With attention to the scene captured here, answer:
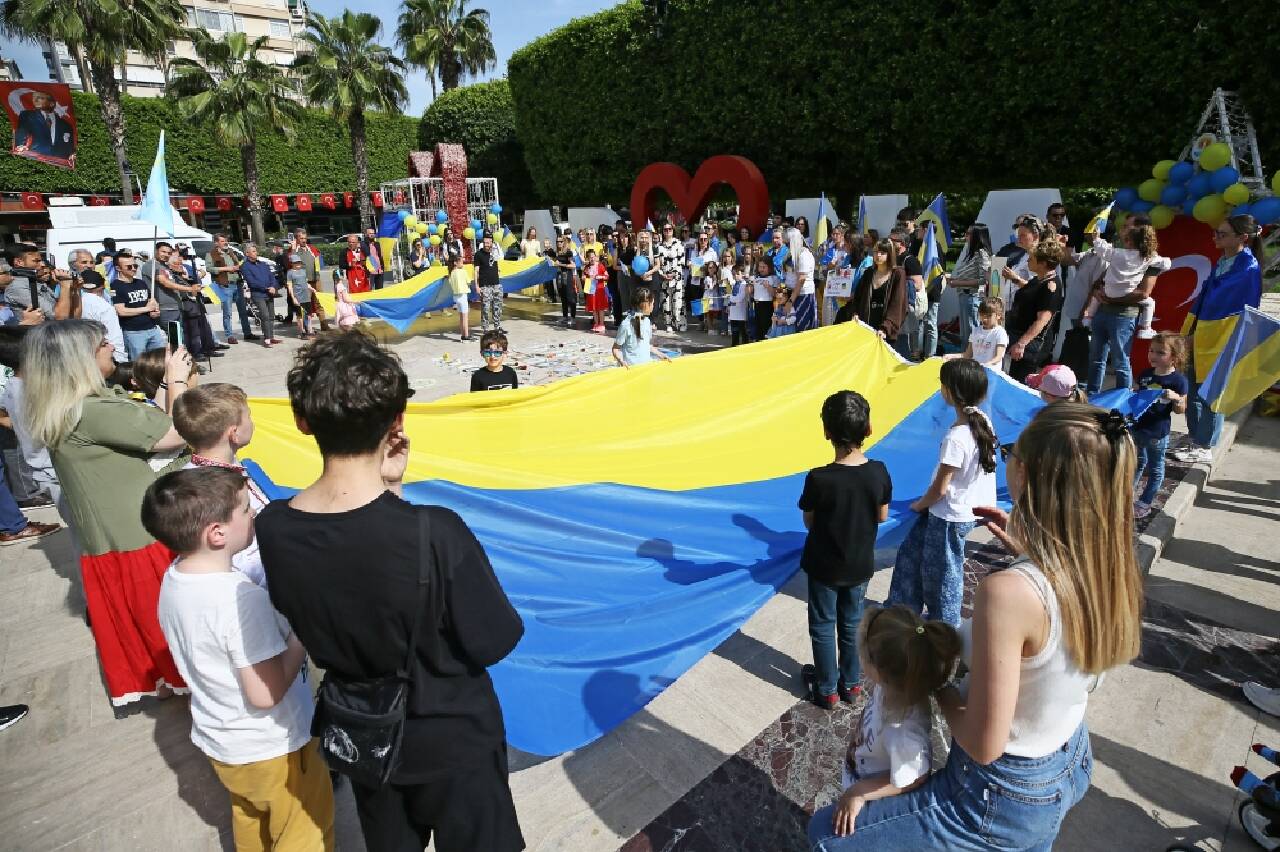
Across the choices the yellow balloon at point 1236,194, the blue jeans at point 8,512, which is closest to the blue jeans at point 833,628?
the blue jeans at point 8,512

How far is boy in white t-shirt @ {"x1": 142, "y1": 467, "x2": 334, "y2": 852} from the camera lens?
78.1 inches

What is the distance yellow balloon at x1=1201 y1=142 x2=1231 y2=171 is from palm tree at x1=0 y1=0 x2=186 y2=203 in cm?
2684

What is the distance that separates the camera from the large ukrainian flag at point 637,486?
3.03 m

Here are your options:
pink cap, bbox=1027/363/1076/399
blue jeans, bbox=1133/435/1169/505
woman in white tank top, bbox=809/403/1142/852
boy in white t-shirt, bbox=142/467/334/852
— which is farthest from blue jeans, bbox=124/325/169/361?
blue jeans, bbox=1133/435/1169/505

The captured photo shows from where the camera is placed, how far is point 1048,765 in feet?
5.16

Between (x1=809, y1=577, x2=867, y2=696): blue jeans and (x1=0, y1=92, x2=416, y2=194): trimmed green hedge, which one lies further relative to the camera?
(x1=0, y1=92, x2=416, y2=194): trimmed green hedge

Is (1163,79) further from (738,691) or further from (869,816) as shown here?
(869,816)

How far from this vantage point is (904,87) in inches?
559

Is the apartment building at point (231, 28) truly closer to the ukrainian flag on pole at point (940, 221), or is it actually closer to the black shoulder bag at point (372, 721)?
the ukrainian flag on pole at point (940, 221)

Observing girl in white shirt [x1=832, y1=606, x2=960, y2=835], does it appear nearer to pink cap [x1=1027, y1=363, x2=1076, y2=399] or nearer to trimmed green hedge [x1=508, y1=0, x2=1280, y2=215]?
pink cap [x1=1027, y1=363, x2=1076, y2=399]

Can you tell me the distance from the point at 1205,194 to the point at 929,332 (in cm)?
334

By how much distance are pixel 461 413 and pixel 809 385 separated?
98.8 inches

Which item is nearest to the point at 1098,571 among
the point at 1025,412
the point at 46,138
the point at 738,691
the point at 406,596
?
the point at 406,596

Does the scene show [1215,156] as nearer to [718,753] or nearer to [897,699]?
[718,753]
